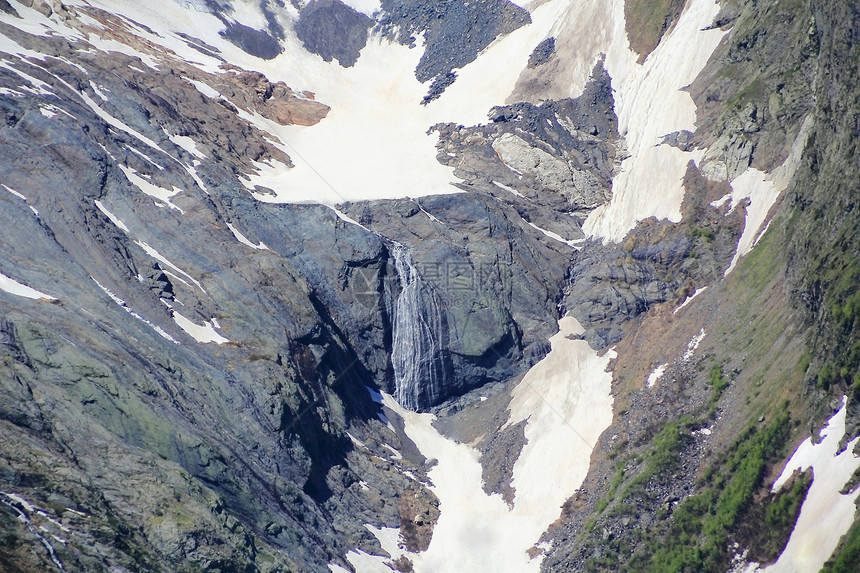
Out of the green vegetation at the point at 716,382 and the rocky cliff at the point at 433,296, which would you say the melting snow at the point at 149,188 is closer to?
the rocky cliff at the point at 433,296

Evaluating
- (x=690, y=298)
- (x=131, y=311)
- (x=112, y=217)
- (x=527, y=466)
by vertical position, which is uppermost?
(x=112, y=217)

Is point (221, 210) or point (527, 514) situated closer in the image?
point (527, 514)

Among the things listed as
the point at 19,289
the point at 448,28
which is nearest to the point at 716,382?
the point at 19,289

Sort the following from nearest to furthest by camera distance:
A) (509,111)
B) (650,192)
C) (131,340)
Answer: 1. (131,340)
2. (650,192)
3. (509,111)

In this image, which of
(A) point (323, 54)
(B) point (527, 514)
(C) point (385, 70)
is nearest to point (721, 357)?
(B) point (527, 514)

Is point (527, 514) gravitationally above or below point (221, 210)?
below

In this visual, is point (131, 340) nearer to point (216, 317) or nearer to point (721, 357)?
point (216, 317)

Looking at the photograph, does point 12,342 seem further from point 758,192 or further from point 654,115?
point 654,115
